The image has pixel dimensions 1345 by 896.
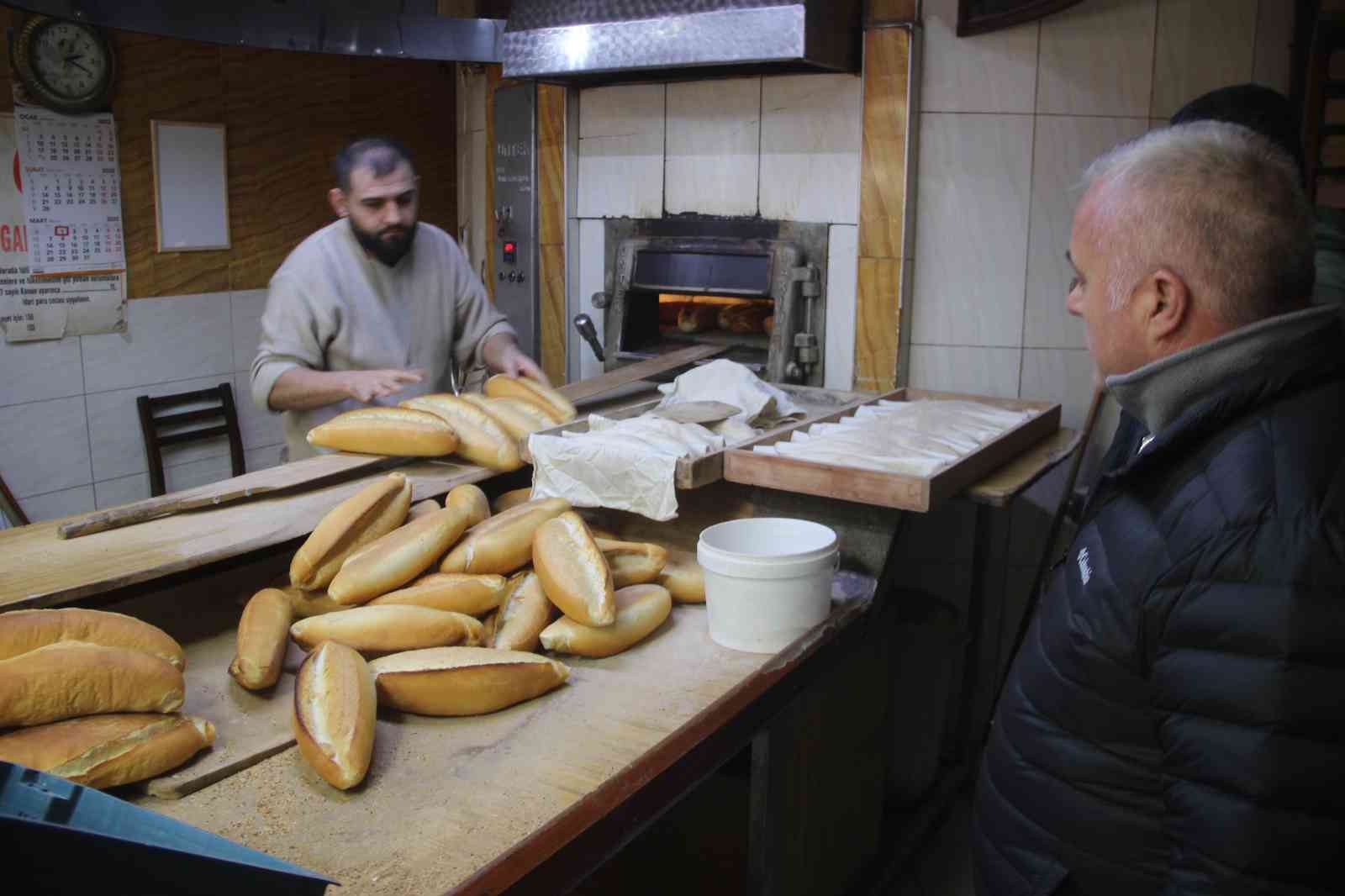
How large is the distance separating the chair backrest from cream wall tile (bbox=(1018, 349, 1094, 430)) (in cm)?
339

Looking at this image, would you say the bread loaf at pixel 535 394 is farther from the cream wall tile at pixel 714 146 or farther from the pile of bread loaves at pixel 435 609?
the cream wall tile at pixel 714 146

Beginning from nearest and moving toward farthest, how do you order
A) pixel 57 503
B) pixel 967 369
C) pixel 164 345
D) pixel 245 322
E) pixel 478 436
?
pixel 478 436 → pixel 967 369 → pixel 57 503 → pixel 164 345 → pixel 245 322

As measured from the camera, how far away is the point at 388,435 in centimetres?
229

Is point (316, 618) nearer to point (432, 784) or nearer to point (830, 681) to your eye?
point (432, 784)

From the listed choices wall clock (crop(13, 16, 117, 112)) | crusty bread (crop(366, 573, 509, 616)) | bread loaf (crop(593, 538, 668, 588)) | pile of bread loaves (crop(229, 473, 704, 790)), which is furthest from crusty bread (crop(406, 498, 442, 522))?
wall clock (crop(13, 16, 117, 112))

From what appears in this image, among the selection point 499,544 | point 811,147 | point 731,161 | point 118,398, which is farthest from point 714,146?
point 118,398

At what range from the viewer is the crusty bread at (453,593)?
1.78 m

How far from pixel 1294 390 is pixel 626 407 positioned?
177 centimetres

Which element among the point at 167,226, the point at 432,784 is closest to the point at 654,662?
the point at 432,784

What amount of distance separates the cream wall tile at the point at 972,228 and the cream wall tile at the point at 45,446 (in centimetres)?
349

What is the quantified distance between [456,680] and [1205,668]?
98 cm

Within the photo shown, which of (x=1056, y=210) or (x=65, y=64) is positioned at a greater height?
(x=65, y=64)

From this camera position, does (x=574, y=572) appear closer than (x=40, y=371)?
Yes

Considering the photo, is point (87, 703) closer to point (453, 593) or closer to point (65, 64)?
point (453, 593)
